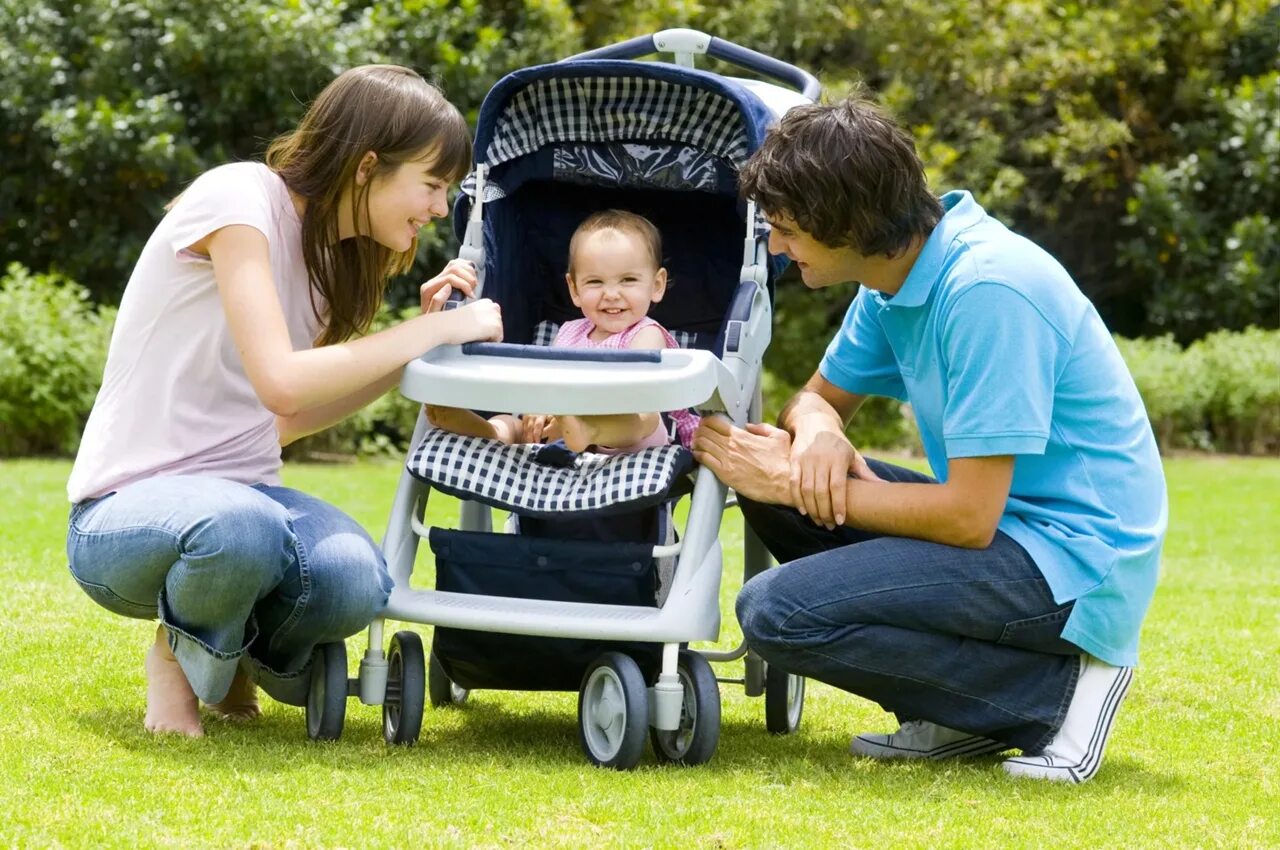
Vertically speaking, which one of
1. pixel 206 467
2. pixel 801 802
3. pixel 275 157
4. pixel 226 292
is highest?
pixel 275 157

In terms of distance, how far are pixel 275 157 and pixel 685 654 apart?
121cm

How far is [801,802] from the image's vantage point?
2793mm

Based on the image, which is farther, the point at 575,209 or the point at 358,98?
the point at 575,209

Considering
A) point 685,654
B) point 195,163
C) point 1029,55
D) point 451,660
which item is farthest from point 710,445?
point 1029,55

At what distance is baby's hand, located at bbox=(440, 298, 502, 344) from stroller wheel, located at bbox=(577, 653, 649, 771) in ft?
2.08

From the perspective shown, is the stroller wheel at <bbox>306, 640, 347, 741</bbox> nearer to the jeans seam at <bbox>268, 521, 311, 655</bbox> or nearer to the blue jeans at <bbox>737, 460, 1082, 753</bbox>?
the jeans seam at <bbox>268, 521, 311, 655</bbox>

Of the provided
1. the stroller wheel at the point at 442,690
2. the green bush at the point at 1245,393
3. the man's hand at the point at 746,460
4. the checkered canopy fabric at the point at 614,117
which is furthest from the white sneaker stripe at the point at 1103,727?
the green bush at the point at 1245,393

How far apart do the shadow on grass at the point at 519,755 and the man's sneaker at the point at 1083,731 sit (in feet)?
0.12

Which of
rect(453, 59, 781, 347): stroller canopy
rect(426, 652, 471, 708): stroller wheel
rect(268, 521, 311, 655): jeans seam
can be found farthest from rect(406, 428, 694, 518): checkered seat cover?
rect(453, 59, 781, 347): stroller canopy

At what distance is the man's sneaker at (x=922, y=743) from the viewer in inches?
129

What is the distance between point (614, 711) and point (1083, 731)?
84cm

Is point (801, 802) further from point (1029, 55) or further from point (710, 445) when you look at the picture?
point (1029, 55)

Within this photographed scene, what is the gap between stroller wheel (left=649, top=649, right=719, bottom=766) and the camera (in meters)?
3.03

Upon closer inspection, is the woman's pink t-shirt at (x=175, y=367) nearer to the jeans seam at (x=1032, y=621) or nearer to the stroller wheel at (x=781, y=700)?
the stroller wheel at (x=781, y=700)
